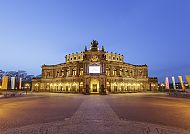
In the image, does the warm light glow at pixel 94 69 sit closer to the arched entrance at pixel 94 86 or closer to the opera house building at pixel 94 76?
the opera house building at pixel 94 76

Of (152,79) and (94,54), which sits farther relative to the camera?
(152,79)

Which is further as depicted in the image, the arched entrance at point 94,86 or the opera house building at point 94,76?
the arched entrance at point 94,86

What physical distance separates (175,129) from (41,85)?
3272 inches

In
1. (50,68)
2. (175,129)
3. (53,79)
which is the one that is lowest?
(175,129)

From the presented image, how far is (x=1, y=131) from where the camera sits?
8.88 meters

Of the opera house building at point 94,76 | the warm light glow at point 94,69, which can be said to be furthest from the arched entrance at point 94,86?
the warm light glow at point 94,69

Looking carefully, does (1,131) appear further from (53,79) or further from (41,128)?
(53,79)

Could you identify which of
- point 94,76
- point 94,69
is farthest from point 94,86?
point 94,69

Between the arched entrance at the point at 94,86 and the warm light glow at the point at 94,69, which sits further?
the arched entrance at the point at 94,86

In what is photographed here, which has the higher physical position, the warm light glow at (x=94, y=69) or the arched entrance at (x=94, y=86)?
the warm light glow at (x=94, y=69)

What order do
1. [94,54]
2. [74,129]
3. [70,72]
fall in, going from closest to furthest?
[74,129] → [94,54] → [70,72]

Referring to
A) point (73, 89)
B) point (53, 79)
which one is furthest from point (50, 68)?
point (73, 89)

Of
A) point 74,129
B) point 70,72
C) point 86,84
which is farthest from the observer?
point 70,72

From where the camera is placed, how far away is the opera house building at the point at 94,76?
202 feet
